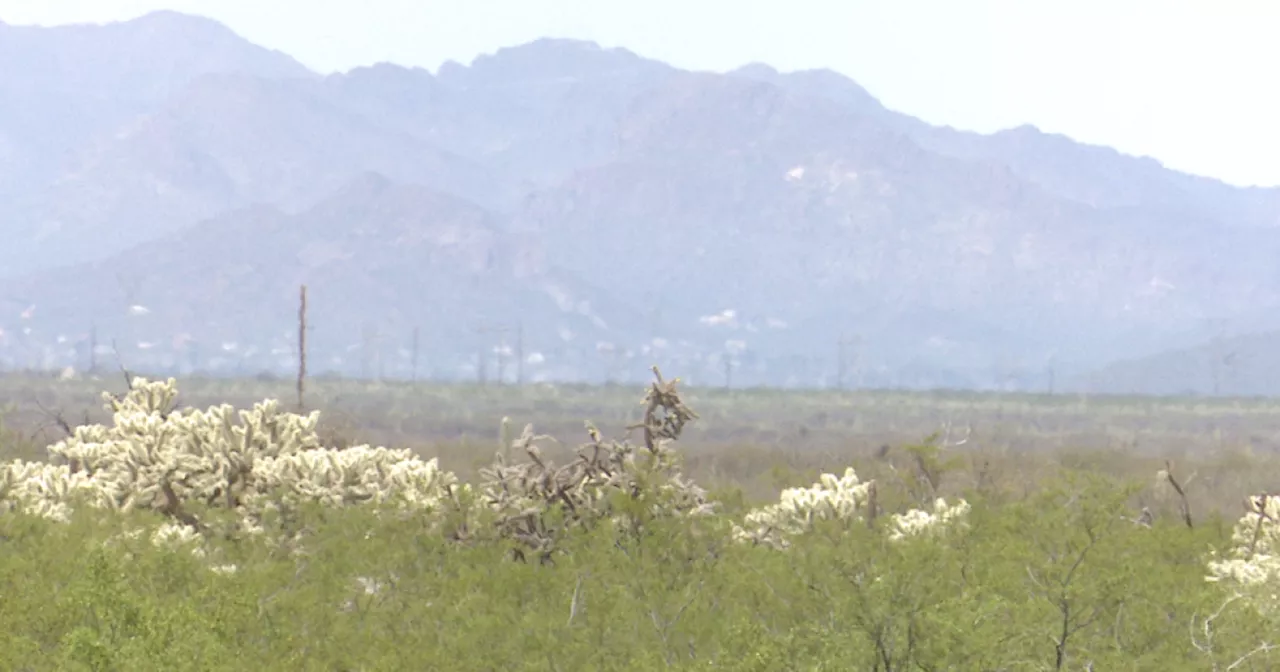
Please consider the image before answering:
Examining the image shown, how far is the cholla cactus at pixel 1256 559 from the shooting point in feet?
41.1

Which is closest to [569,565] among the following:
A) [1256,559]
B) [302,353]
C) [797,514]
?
[797,514]

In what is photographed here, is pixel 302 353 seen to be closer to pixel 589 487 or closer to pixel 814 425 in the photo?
pixel 589 487

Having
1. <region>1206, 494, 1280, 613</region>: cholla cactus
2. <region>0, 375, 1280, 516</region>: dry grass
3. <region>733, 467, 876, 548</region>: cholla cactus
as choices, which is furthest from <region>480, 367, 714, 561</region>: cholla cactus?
<region>0, 375, 1280, 516</region>: dry grass

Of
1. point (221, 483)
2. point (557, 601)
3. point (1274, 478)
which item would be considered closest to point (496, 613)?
point (557, 601)

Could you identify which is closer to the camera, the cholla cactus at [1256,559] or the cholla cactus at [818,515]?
the cholla cactus at [1256,559]

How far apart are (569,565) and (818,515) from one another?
148 inches

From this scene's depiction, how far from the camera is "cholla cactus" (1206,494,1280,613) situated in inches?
494

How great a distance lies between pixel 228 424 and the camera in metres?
17.1

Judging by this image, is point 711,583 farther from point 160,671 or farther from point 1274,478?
point 1274,478

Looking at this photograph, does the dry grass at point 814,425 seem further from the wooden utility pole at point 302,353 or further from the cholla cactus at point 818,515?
the wooden utility pole at point 302,353

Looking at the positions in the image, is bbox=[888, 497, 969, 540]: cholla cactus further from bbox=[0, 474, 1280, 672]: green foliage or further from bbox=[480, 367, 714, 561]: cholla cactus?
bbox=[480, 367, 714, 561]: cholla cactus

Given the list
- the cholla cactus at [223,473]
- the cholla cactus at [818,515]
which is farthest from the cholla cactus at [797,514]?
the cholla cactus at [223,473]

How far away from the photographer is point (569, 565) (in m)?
13.3

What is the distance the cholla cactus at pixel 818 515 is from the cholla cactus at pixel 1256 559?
267cm
